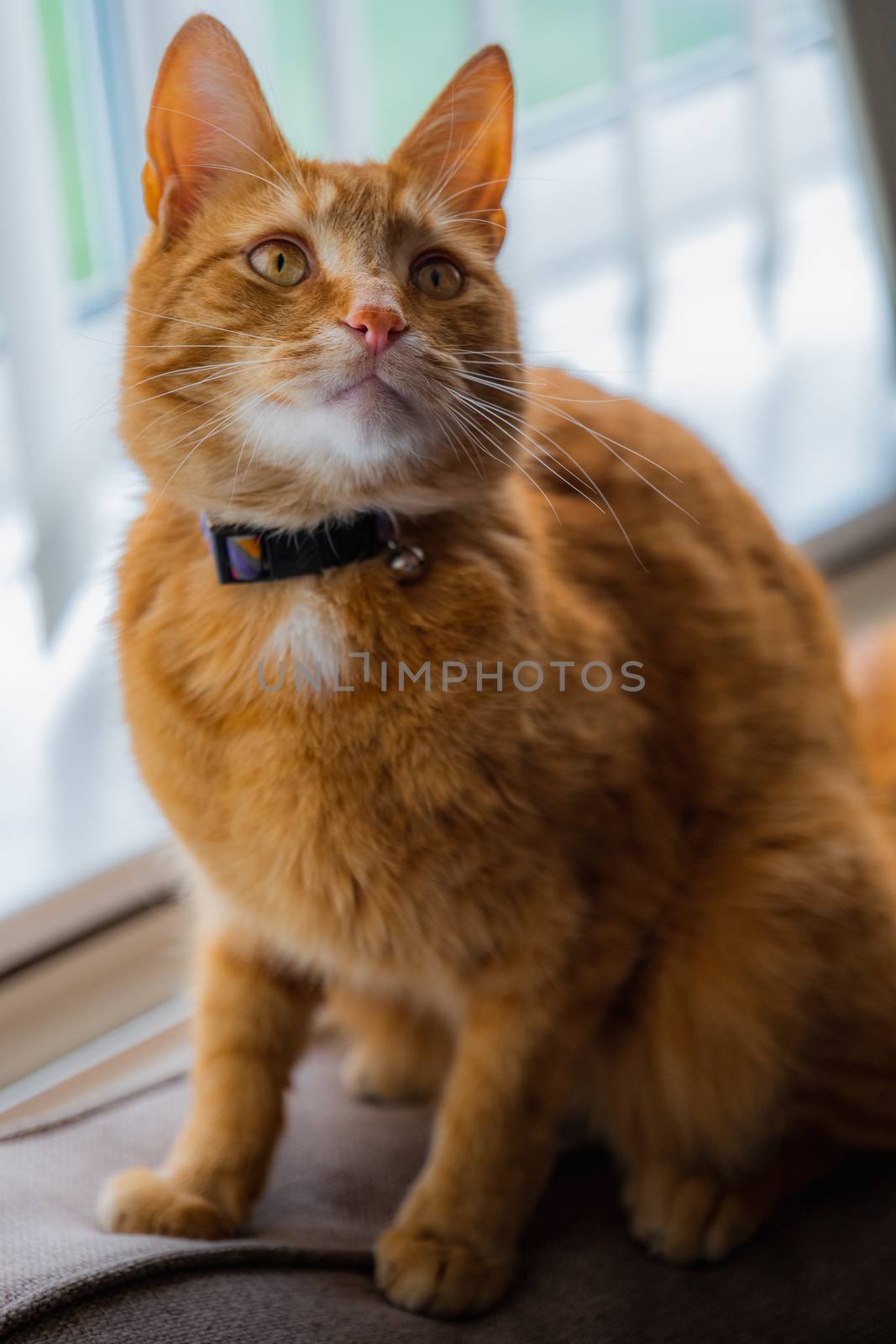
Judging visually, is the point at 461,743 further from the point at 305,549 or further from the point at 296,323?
the point at 296,323

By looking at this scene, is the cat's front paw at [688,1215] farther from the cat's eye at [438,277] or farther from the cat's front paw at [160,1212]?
the cat's eye at [438,277]

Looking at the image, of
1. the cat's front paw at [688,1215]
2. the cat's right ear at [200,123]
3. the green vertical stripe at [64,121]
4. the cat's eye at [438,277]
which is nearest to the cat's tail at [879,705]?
the cat's front paw at [688,1215]

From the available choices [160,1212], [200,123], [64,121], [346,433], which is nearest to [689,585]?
[346,433]

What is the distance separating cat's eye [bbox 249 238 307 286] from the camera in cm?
93

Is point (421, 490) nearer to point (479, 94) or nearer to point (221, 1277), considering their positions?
point (479, 94)

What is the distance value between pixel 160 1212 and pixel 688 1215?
43 cm

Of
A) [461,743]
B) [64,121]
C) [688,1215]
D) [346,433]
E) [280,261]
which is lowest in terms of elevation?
[688,1215]

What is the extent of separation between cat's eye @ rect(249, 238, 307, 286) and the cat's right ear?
73mm

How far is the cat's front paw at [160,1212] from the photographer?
107cm

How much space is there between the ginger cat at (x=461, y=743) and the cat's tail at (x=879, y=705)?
0.12m

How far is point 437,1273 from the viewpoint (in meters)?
1.04

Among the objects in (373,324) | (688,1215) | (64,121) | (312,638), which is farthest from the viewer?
(64,121)

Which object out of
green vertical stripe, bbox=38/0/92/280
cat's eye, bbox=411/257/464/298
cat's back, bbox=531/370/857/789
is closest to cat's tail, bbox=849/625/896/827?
cat's back, bbox=531/370/857/789

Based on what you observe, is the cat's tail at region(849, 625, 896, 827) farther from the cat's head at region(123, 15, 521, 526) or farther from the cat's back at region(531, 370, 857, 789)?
the cat's head at region(123, 15, 521, 526)
